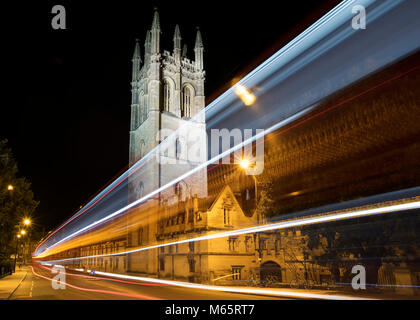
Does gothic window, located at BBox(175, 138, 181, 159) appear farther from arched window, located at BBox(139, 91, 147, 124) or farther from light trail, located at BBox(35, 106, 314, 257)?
arched window, located at BBox(139, 91, 147, 124)

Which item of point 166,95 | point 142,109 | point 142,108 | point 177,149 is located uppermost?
point 166,95

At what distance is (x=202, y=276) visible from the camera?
27.8 m

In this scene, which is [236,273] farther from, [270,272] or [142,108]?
[142,108]

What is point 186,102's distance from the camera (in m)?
Answer: 60.1

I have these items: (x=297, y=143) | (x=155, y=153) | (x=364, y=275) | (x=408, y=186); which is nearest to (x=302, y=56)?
(x=297, y=143)

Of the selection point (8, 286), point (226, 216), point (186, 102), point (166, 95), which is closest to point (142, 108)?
point (166, 95)

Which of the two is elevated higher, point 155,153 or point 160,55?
point 160,55

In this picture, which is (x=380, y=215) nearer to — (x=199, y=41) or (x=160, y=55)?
(x=160, y=55)

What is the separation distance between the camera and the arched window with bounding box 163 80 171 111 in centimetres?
5652

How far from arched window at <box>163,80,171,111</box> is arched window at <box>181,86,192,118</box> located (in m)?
2.93

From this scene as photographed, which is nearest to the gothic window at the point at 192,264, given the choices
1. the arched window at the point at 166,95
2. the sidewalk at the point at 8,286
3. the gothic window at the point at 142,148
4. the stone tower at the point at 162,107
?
the sidewalk at the point at 8,286

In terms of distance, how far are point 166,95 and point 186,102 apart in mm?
4577

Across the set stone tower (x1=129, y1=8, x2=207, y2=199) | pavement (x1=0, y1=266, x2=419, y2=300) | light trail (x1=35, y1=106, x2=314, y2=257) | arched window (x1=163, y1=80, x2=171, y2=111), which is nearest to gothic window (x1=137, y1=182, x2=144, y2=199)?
stone tower (x1=129, y1=8, x2=207, y2=199)

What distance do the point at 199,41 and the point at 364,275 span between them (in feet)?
183
